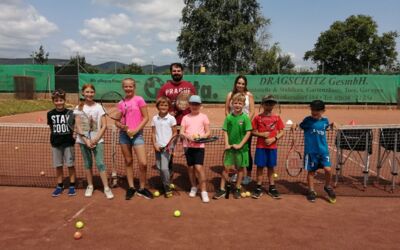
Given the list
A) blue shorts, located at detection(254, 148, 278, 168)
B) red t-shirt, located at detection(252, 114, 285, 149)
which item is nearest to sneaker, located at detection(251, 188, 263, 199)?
blue shorts, located at detection(254, 148, 278, 168)

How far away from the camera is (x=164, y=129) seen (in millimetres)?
5371

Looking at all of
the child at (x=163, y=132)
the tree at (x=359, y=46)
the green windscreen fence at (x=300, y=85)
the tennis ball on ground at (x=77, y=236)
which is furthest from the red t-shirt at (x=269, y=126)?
the tree at (x=359, y=46)

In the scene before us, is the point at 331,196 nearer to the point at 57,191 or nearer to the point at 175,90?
the point at 175,90

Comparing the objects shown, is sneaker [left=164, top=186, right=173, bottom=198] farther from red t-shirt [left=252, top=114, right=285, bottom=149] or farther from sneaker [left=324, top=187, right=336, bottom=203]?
sneaker [left=324, top=187, right=336, bottom=203]

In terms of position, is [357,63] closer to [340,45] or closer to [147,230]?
[340,45]

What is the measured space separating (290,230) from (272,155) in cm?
146

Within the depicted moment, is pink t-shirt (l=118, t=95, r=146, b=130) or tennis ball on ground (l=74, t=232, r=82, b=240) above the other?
pink t-shirt (l=118, t=95, r=146, b=130)

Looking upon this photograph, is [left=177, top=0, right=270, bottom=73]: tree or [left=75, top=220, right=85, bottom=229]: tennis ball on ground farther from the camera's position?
[left=177, top=0, right=270, bottom=73]: tree

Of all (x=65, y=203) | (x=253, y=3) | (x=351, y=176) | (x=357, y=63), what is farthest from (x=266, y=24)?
(x=65, y=203)

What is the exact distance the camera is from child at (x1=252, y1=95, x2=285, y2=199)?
5441mm

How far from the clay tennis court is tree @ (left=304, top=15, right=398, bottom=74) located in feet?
174

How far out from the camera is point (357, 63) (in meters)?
56.5

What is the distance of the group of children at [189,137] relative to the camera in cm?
530

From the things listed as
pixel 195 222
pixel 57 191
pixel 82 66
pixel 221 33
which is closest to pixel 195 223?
pixel 195 222
